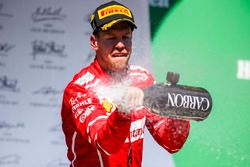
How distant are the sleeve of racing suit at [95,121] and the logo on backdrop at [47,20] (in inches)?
77.7

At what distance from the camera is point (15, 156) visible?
509cm

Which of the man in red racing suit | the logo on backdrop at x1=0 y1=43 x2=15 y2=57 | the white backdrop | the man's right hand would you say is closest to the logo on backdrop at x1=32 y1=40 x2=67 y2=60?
the white backdrop

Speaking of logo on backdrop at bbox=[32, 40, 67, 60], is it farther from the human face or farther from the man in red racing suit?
the human face

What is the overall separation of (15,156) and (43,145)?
0.73 feet

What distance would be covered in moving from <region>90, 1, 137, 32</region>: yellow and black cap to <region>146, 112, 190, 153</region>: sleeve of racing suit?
0.49 m

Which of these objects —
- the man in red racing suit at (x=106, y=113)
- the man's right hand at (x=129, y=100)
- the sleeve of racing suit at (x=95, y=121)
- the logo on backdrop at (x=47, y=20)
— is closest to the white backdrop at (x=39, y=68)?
the logo on backdrop at (x=47, y=20)

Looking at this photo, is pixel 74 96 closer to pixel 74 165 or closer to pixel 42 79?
pixel 74 165

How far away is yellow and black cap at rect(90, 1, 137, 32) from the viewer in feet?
9.84

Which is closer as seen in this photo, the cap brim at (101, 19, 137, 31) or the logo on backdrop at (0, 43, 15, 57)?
the cap brim at (101, 19, 137, 31)

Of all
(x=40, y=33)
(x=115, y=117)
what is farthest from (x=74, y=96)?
(x=40, y=33)

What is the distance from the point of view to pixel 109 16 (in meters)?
3.02

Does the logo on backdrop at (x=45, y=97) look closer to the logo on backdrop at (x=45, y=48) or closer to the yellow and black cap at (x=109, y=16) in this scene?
the logo on backdrop at (x=45, y=48)

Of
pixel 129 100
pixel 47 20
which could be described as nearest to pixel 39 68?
pixel 47 20

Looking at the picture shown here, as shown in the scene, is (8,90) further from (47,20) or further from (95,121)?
(95,121)
